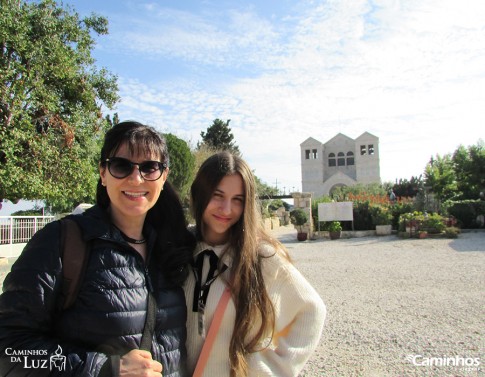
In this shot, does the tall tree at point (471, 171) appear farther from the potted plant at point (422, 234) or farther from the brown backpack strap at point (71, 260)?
the brown backpack strap at point (71, 260)

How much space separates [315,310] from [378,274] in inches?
286

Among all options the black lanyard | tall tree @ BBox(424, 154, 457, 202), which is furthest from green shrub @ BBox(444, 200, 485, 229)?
the black lanyard

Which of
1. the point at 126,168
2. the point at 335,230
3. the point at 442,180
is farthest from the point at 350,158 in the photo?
the point at 126,168

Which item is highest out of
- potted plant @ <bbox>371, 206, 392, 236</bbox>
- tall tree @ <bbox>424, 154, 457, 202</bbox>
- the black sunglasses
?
tall tree @ <bbox>424, 154, 457, 202</bbox>

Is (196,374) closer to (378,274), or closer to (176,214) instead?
(176,214)

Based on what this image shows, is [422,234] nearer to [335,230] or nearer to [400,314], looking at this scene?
[335,230]

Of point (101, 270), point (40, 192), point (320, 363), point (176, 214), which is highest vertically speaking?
point (40, 192)

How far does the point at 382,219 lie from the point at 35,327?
61.9 ft

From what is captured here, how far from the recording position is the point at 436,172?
32844mm

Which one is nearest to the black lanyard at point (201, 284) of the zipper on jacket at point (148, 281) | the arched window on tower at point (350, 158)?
the zipper on jacket at point (148, 281)

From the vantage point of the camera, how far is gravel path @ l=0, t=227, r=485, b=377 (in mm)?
3623

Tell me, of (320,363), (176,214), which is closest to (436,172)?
(320,363)

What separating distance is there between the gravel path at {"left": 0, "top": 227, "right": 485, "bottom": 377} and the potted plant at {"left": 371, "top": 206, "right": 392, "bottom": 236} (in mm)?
7273

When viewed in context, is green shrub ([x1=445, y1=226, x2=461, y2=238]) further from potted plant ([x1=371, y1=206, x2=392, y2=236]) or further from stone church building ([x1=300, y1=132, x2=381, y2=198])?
stone church building ([x1=300, y1=132, x2=381, y2=198])
